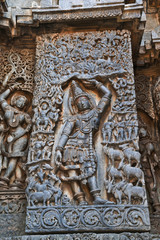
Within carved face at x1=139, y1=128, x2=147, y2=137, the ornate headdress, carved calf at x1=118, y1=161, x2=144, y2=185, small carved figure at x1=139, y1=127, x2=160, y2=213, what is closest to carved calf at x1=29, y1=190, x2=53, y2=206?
carved calf at x1=118, y1=161, x2=144, y2=185

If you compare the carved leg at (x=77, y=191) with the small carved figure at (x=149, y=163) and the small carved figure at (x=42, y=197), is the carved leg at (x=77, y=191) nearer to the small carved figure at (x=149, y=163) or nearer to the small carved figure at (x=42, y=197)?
the small carved figure at (x=42, y=197)

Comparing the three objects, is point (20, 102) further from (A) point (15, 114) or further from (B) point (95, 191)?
(B) point (95, 191)

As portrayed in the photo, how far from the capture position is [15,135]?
5.92 m

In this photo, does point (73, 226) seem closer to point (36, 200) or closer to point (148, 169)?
point (36, 200)

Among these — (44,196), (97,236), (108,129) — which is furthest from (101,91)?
(97,236)

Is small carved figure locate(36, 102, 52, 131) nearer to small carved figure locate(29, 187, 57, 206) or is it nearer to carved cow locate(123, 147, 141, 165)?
small carved figure locate(29, 187, 57, 206)

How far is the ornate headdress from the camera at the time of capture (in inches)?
223

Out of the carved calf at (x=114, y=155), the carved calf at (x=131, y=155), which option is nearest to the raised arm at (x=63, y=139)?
the carved calf at (x=114, y=155)

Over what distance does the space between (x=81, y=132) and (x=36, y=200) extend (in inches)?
50.6

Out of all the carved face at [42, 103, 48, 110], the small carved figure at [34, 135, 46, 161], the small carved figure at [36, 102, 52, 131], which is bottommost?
the small carved figure at [34, 135, 46, 161]

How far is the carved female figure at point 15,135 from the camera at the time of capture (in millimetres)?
5691

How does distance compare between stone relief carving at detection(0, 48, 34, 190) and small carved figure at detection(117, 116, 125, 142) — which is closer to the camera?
small carved figure at detection(117, 116, 125, 142)

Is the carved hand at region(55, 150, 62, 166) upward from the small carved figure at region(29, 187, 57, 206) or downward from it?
upward

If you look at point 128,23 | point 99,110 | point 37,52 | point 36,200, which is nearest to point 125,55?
point 128,23
